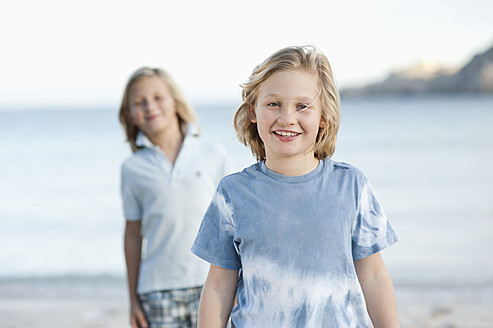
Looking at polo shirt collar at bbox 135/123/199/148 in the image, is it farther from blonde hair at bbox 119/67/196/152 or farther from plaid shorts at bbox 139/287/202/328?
plaid shorts at bbox 139/287/202/328

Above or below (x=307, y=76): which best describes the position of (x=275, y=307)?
below

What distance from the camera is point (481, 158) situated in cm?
1722

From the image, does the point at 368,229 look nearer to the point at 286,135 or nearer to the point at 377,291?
the point at 377,291

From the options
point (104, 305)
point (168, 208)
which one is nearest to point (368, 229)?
point (168, 208)

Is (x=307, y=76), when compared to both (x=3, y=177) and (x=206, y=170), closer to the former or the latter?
(x=206, y=170)

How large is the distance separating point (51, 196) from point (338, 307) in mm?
12717

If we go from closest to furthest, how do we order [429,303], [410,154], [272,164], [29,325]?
[272,164] → [29,325] → [429,303] → [410,154]

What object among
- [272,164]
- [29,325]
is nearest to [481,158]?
[29,325]

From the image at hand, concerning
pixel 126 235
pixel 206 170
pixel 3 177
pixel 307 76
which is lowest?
pixel 3 177

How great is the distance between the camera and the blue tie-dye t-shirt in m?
1.52

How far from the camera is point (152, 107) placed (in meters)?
2.94

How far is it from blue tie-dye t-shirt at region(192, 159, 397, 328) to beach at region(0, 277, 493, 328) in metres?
3.44

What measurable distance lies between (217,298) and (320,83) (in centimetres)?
74

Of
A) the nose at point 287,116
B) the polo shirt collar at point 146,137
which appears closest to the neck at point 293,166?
the nose at point 287,116
